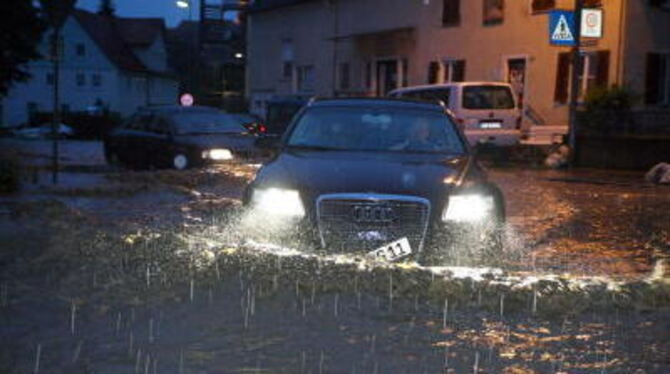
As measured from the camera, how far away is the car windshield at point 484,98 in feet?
79.4

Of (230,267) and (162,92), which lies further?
(162,92)

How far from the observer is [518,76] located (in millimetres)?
30125

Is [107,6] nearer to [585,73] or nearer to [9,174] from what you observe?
[585,73]

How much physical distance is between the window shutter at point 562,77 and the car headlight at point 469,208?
21.0 meters

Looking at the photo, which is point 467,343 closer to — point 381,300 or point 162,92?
point 381,300

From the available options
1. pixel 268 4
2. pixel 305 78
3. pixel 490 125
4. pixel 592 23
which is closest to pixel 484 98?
pixel 490 125

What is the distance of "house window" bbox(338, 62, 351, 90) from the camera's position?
41.1 meters

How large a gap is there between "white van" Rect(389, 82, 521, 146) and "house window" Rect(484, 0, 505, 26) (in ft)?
21.8

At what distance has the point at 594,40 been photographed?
1019 inches

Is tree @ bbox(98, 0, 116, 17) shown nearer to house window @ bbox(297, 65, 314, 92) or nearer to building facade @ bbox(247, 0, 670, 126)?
building facade @ bbox(247, 0, 670, 126)

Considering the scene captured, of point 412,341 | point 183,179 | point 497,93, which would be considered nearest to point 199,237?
point 412,341

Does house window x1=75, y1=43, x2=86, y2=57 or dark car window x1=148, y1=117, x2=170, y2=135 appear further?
house window x1=75, y1=43, x2=86, y2=57

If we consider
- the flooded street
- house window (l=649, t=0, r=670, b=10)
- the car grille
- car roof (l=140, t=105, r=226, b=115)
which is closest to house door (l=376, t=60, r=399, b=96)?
house window (l=649, t=0, r=670, b=10)

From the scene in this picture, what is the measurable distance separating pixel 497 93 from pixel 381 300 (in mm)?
18616
